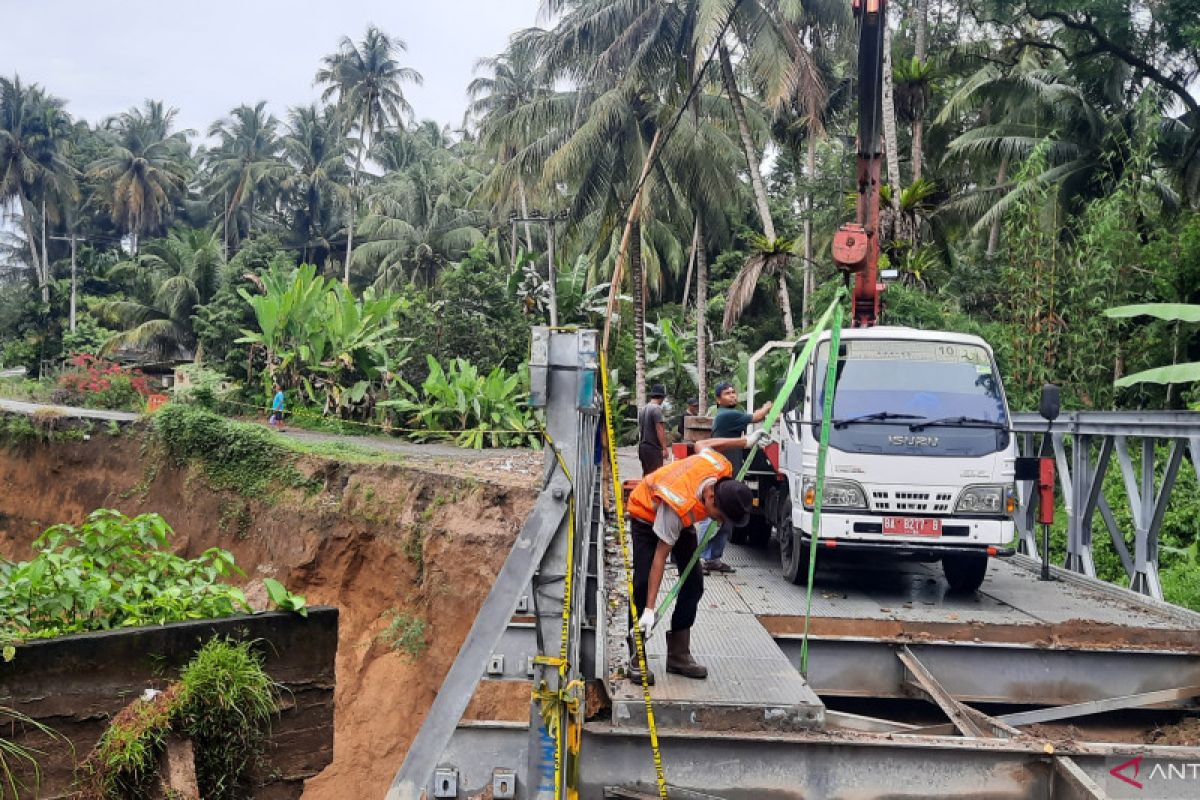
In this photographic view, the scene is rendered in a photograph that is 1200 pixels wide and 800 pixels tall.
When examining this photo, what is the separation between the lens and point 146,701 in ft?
12.8

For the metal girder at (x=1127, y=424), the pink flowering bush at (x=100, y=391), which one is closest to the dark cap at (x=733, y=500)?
the metal girder at (x=1127, y=424)

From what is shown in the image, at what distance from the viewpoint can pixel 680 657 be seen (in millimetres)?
5754

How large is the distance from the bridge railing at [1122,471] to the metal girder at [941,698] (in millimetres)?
2731

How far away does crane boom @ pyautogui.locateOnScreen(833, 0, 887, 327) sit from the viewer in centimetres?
958

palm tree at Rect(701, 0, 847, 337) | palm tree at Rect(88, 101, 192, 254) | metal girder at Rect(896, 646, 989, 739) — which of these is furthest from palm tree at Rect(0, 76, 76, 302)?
metal girder at Rect(896, 646, 989, 739)

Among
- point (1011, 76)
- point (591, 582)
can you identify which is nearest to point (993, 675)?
point (591, 582)

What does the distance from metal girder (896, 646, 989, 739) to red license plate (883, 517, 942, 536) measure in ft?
4.66

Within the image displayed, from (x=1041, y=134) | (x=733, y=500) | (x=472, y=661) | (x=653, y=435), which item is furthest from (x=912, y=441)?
(x=1041, y=134)

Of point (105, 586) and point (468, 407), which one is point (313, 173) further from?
point (105, 586)

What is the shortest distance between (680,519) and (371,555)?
10.8m

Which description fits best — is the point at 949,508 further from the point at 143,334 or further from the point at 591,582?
the point at 143,334

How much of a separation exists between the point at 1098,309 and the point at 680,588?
1312 centimetres

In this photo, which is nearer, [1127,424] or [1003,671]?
[1003,671]

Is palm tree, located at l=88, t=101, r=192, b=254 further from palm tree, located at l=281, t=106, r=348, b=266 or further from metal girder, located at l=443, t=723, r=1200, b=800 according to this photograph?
metal girder, located at l=443, t=723, r=1200, b=800
